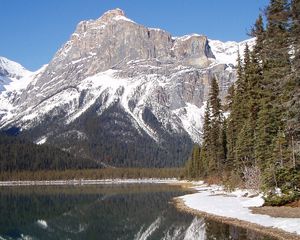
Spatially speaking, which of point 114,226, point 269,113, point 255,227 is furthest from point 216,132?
point 255,227

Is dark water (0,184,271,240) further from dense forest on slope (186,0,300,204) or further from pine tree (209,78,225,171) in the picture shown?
pine tree (209,78,225,171)

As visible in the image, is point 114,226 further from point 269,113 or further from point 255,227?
point 269,113

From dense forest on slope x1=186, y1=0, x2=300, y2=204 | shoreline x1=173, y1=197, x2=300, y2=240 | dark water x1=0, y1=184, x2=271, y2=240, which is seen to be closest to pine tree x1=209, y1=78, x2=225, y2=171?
dense forest on slope x1=186, y1=0, x2=300, y2=204

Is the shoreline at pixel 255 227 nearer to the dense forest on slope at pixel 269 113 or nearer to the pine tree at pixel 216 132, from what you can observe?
the dense forest on slope at pixel 269 113

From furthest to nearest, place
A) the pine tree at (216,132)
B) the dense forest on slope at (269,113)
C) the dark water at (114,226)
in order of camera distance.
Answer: the pine tree at (216,132)
the dark water at (114,226)
the dense forest on slope at (269,113)

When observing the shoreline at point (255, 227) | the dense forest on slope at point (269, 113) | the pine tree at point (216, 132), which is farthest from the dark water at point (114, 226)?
the pine tree at point (216, 132)

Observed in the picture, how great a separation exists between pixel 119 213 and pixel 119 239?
22.3 m

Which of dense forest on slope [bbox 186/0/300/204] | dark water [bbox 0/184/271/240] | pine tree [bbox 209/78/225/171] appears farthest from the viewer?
pine tree [bbox 209/78/225/171]

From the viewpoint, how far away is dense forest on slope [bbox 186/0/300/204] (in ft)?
96.4

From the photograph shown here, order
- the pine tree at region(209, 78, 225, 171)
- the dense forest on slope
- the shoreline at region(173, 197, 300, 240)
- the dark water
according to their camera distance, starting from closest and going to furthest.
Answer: the shoreline at region(173, 197, 300, 240) < the dense forest on slope < the dark water < the pine tree at region(209, 78, 225, 171)

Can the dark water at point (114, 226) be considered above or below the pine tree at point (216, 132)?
below

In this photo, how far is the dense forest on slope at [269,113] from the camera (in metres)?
29.4

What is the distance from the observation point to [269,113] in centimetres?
5256

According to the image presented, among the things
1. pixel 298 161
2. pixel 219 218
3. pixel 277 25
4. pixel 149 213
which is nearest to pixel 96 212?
pixel 149 213
